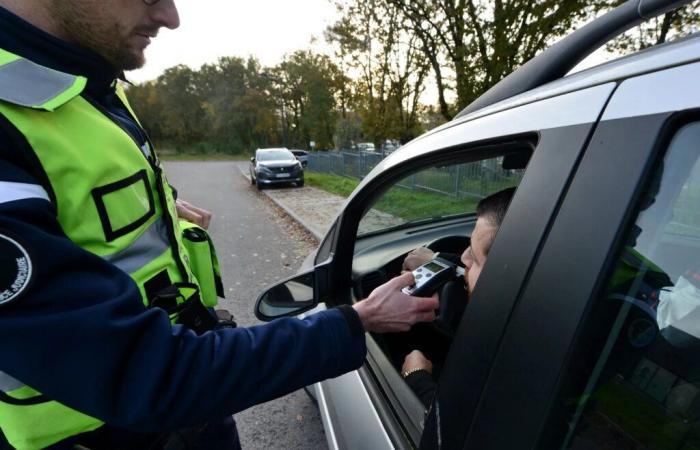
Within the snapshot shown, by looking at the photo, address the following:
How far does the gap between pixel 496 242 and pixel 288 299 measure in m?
1.29

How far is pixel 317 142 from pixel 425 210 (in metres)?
35.7

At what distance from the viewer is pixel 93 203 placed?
83 cm

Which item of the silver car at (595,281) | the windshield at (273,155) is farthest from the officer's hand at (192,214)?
the windshield at (273,155)

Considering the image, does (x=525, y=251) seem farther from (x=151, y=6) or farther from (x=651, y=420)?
(x=151, y=6)

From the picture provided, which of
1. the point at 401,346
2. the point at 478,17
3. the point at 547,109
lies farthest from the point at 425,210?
the point at 478,17

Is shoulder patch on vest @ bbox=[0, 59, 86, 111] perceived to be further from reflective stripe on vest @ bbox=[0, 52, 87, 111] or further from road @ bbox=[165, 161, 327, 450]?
road @ bbox=[165, 161, 327, 450]

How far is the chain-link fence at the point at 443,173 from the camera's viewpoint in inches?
69.1

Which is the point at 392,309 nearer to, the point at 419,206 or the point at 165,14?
the point at 165,14

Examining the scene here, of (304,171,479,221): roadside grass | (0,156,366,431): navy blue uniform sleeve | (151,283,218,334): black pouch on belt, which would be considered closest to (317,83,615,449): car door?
(0,156,366,431): navy blue uniform sleeve

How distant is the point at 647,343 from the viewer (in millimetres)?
613

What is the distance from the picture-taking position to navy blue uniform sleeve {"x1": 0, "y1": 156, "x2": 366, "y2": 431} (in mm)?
630

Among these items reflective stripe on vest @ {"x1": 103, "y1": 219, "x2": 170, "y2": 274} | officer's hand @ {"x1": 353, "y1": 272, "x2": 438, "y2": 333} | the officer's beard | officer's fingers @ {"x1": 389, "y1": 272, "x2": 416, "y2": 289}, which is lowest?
officer's hand @ {"x1": 353, "y1": 272, "x2": 438, "y2": 333}

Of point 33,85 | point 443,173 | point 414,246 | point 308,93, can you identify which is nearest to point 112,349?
point 33,85

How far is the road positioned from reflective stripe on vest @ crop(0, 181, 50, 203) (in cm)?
222
